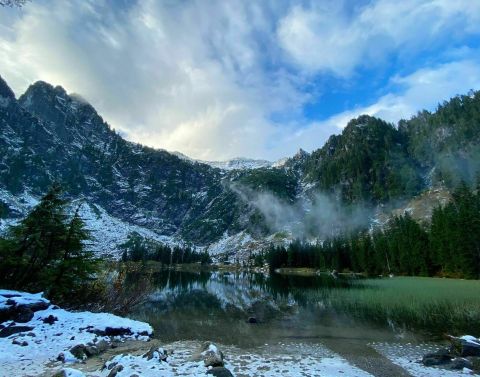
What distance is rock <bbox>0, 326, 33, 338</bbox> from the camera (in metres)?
19.4

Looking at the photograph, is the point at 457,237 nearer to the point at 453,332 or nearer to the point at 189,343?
the point at 453,332

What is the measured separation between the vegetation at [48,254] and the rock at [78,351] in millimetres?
11744

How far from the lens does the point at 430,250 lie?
98.9 metres

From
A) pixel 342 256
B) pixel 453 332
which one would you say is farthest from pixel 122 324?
pixel 342 256

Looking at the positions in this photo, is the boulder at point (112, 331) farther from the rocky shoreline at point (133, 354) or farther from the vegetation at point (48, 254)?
the vegetation at point (48, 254)

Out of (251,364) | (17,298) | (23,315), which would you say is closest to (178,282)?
(17,298)

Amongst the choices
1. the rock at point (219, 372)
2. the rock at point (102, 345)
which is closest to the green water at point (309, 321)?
the rock at point (102, 345)

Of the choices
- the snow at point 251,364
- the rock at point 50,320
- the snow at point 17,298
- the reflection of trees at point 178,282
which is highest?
the reflection of trees at point 178,282

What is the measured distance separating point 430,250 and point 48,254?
339ft

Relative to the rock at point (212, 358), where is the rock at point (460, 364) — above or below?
below

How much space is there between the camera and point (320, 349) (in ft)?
74.3

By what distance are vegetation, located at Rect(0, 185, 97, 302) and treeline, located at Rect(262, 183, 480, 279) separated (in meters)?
87.6

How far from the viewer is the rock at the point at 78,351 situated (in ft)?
56.9

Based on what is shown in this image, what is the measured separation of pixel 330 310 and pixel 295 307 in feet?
19.3
